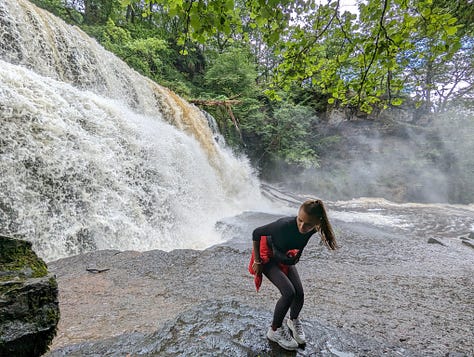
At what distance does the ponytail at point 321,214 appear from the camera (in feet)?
6.39

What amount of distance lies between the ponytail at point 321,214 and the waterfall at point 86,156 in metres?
4.25

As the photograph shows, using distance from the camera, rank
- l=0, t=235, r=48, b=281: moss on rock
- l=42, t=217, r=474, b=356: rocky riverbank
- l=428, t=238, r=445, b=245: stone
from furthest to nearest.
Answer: l=428, t=238, r=445, b=245: stone → l=42, t=217, r=474, b=356: rocky riverbank → l=0, t=235, r=48, b=281: moss on rock

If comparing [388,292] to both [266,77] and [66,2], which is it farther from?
[266,77]

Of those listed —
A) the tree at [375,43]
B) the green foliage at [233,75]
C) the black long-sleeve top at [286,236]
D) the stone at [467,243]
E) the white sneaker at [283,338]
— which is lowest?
the stone at [467,243]

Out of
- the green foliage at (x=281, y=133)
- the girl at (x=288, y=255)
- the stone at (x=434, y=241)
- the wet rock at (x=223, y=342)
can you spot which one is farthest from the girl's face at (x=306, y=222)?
the green foliage at (x=281, y=133)

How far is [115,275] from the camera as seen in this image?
157 inches

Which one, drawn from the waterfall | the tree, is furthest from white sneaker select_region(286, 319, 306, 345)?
the waterfall

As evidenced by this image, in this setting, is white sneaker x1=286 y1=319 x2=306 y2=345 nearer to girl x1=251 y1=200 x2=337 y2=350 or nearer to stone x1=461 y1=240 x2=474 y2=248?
girl x1=251 y1=200 x2=337 y2=350

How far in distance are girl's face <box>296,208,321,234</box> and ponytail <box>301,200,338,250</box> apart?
3 centimetres

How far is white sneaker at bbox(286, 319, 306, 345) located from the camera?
6.85 feet

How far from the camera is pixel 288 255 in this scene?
2092 millimetres

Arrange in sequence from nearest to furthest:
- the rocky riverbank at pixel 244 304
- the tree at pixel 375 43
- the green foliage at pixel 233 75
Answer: the tree at pixel 375 43, the rocky riverbank at pixel 244 304, the green foliage at pixel 233 75

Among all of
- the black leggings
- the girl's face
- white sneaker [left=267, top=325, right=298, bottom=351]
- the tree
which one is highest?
the tree

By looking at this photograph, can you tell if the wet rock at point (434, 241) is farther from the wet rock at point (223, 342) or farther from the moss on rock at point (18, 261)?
the moss on rock at point (18, 261)
